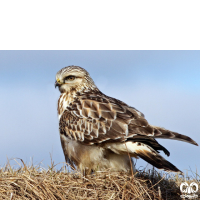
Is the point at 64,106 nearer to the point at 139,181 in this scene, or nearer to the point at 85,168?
the point at 85,168

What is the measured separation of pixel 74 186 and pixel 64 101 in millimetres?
2245

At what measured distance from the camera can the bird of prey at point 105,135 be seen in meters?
5.89

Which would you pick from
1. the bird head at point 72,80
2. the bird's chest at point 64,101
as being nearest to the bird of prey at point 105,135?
the bird's chest at point 64,101

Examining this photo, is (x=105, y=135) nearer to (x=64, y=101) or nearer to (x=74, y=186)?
(x=74, y=186)

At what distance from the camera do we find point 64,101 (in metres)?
7.35

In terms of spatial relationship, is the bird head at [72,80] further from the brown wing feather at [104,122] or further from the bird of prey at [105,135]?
the brown wing feather at [104,122]

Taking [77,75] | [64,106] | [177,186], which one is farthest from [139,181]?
[77,75]

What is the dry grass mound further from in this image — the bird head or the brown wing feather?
the bird head

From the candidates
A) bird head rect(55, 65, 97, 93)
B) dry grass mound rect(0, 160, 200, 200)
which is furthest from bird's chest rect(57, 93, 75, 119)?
dry grass mound rect(0, 160, 200, 200)

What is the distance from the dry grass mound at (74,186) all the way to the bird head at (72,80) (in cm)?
194

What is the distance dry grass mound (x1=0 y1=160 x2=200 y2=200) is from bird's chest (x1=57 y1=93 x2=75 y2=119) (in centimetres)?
142

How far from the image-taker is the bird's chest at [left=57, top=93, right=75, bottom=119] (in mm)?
7232

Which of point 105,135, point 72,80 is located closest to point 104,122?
point 105,135

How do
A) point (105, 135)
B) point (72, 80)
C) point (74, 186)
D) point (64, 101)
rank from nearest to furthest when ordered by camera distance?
point (74, 186) → point (105, 135) → point (64, 101) → point (72, 80)
